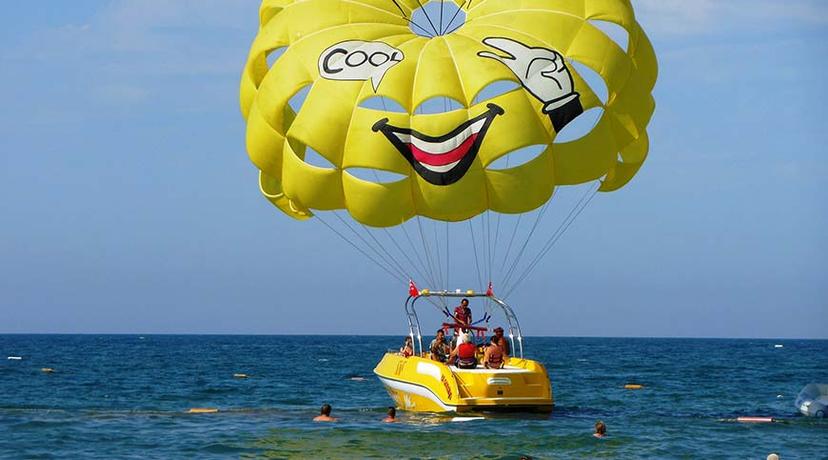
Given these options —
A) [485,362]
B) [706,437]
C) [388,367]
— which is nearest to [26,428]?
[388,367]

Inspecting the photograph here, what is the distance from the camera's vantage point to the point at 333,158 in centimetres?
2127

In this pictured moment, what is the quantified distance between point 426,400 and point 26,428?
816 centimetres

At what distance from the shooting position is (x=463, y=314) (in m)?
23.6

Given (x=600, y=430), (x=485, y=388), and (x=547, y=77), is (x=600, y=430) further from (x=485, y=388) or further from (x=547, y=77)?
(x=547, y=77)

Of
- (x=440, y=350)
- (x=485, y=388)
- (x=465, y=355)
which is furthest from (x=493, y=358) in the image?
(x=440, y=350)

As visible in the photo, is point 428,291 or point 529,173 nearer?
point 529,173

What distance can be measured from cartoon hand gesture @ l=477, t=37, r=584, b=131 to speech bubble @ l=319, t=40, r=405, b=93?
1.66 meters

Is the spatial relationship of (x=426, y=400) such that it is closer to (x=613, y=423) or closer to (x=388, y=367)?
(x=388, y=367)

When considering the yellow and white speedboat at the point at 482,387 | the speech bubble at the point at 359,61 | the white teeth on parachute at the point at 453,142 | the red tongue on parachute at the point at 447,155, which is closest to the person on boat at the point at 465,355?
the yellow and white speedboat at the point at 482,387

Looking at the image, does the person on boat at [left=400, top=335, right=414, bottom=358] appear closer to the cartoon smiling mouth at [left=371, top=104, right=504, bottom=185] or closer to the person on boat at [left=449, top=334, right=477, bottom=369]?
the person on boat at [left=449, top=334, right=477, bottom=369]

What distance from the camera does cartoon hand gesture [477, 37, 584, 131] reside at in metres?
20.8

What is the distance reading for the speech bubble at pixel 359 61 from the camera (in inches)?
835

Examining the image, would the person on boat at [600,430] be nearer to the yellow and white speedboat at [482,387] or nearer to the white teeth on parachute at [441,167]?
the yellow and white speedboat at [482,387]

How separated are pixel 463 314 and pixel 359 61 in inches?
215
